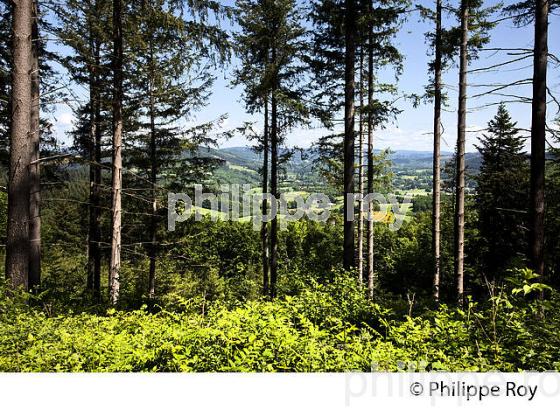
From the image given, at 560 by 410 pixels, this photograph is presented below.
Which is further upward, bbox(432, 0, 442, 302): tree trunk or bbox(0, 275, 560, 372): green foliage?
bbox(432, 0, 442, 302): tree trunk

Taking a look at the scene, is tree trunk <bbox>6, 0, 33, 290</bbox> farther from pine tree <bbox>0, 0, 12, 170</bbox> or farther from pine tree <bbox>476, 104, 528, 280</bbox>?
pine tree <bbox>476, 104, 528, 280</bbox>

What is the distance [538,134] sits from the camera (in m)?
7.13

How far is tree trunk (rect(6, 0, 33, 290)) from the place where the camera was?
6.27m

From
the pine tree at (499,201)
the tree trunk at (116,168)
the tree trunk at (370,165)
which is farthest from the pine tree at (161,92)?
the pine tree at (499,201)

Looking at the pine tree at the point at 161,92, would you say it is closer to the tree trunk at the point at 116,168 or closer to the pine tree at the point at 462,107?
the tree trunk at the point at 116,168

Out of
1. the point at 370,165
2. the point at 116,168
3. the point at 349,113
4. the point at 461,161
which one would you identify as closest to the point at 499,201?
the point at 370,165

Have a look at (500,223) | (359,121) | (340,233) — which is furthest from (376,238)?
(359,121)

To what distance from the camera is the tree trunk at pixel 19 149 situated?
6.27 meters

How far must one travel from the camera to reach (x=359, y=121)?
568 inches

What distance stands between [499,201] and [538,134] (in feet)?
47.2

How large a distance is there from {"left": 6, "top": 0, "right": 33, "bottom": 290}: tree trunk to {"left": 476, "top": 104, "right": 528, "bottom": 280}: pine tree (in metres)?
19.4

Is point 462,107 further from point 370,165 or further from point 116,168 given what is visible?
point 116,168

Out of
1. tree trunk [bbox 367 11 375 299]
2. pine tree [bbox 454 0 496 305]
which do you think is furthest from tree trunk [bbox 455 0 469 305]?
tree trunk [bbox 367 11 375 299]

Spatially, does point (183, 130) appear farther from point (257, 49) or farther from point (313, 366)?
point (313, 366)
